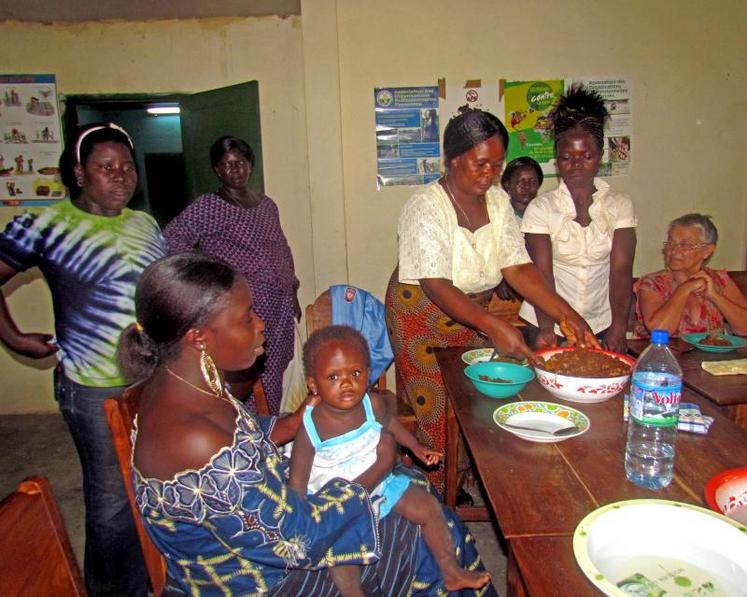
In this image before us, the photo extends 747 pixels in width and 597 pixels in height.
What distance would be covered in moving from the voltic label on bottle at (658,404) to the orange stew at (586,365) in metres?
0.37

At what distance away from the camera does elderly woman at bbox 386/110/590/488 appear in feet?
7.20

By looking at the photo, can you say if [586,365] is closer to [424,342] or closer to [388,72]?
[424,342]

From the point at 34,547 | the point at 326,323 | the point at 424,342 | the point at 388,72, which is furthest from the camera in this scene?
the point at 388,72

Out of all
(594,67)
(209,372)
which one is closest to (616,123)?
(594,67)

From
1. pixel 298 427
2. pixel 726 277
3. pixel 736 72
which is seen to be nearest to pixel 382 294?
pixel 726 277

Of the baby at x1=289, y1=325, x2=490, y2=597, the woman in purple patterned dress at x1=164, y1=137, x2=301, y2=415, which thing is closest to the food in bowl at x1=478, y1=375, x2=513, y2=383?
the baby at x1=289, y1=325, x2=490, y2=597

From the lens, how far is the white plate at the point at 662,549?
1.10m

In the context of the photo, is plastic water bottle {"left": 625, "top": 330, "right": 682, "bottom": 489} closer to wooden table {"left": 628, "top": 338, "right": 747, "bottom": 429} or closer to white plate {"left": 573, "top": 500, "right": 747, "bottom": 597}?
white plate {"left": 573, "top": 500, "right": 747, "bottom": 597}

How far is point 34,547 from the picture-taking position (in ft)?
3.36

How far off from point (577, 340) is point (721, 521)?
1022 millimetres

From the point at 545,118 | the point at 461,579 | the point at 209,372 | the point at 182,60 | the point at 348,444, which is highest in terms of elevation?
the point at 182,60

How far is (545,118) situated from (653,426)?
321 centimetres

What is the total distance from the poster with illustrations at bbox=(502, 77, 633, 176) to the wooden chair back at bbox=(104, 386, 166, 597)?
3.50 m

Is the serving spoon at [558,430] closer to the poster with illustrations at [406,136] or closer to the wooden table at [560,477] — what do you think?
the wooden table at [560,477]
